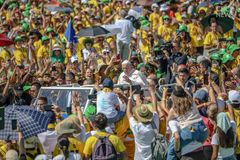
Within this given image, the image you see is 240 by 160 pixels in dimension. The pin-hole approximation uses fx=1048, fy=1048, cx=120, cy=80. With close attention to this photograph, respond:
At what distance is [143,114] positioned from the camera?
14742 millimetres

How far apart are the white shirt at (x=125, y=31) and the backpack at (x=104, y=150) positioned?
1251cm

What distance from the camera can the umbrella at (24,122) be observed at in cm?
1393

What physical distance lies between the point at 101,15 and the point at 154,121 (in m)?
17.0

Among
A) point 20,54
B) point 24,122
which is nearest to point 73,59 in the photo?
point 20,54

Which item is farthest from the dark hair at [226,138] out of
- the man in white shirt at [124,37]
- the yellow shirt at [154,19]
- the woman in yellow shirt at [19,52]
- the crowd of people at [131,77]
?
the yellow shirt at [154,19]

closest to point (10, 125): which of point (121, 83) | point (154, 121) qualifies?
point (154, 121)

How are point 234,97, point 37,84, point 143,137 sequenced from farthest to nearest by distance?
1. point 37,84
2. point 234,97
3. point 143,137

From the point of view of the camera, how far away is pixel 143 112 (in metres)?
14.7

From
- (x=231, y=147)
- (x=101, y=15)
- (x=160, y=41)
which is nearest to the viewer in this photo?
(x=231, y=147)

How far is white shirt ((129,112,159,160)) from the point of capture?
583 inches

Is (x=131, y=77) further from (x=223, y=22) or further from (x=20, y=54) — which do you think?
(x=223, y=22)

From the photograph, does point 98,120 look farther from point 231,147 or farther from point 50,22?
point 50,22

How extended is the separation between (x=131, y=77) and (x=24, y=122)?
15.7 feet

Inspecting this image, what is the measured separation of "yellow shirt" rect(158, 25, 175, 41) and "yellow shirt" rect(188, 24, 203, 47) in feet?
1.94
